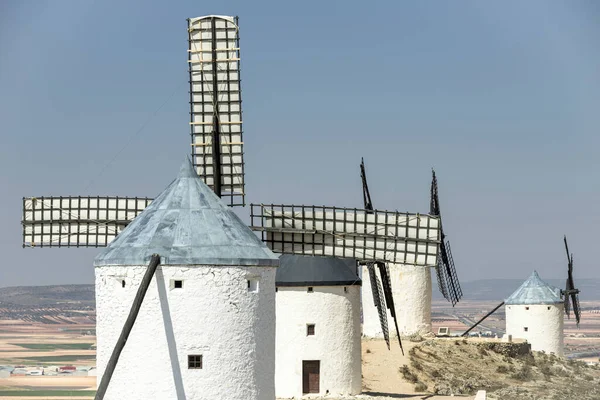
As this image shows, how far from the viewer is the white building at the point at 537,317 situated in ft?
183

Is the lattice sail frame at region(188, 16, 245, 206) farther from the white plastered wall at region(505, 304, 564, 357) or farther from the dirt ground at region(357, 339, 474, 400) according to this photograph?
the white plastered wall at region(505, 304, 564, 357)

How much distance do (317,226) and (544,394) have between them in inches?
726

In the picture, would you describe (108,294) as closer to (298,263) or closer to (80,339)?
(298,263)

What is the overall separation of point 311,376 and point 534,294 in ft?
76.3

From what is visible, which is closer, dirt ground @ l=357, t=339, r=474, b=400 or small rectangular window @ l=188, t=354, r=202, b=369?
small rectangular window @ l=188, t=354, r=202, b=369

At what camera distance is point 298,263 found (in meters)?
35.7

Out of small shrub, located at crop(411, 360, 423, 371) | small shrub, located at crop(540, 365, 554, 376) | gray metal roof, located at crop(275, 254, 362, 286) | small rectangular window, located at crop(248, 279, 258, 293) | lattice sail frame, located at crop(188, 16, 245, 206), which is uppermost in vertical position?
lattice sail frame, located at crop(188, 16, 245, 206)

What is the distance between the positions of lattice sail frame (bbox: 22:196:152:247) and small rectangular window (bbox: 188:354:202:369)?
5.86 metres

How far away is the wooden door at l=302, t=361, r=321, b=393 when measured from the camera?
35.5m

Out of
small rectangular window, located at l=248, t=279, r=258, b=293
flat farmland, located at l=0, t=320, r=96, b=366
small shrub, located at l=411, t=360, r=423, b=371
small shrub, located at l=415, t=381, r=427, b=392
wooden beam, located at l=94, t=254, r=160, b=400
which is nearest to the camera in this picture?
wooden beam, located at l=94, t=254, r=160, b=400

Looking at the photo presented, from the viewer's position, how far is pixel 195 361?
68.8ft

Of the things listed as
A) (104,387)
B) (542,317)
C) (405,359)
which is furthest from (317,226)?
(542,317)

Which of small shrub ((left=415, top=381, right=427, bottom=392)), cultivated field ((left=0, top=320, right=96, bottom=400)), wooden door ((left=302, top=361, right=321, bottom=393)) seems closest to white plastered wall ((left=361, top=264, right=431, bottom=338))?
small shrub ((left=415, top=381, right=427, bottom=392))

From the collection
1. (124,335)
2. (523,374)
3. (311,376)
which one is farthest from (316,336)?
(124,335)
